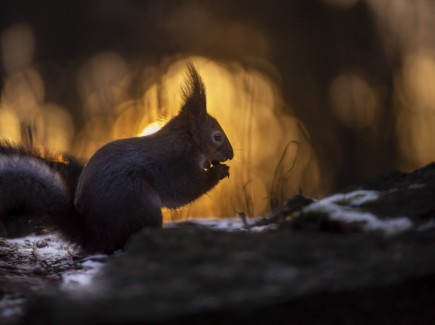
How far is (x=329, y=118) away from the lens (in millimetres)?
12656

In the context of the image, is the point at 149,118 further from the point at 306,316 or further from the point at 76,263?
the point at 306,316

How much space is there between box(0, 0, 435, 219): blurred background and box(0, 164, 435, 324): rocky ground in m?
6.04

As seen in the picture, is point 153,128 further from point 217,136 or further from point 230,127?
point 230,127

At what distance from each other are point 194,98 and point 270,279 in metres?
3.09

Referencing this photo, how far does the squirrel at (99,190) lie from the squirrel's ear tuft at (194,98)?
386mm

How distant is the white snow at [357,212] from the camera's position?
2967mm

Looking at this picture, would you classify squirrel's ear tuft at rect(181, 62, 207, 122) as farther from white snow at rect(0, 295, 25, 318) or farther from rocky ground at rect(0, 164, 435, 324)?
white snow at rect(0, 295, 25, 318)

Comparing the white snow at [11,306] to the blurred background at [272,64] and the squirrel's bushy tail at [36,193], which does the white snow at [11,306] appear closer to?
the squirrel's bushy tail at [36,193]

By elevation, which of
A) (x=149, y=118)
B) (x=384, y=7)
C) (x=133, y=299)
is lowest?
(x=133, y=299)

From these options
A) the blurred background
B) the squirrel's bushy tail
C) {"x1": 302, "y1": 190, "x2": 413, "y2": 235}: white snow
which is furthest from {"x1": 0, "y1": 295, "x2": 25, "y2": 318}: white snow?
the blurred background

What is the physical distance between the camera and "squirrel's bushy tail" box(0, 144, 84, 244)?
3979 millimetres

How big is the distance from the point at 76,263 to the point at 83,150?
4590 mm

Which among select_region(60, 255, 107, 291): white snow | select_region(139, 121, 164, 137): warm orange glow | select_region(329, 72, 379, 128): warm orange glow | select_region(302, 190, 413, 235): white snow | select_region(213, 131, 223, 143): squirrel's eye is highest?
select_region(329, 72, 379, 128): warm orange glow

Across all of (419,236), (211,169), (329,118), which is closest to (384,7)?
(329,118)
